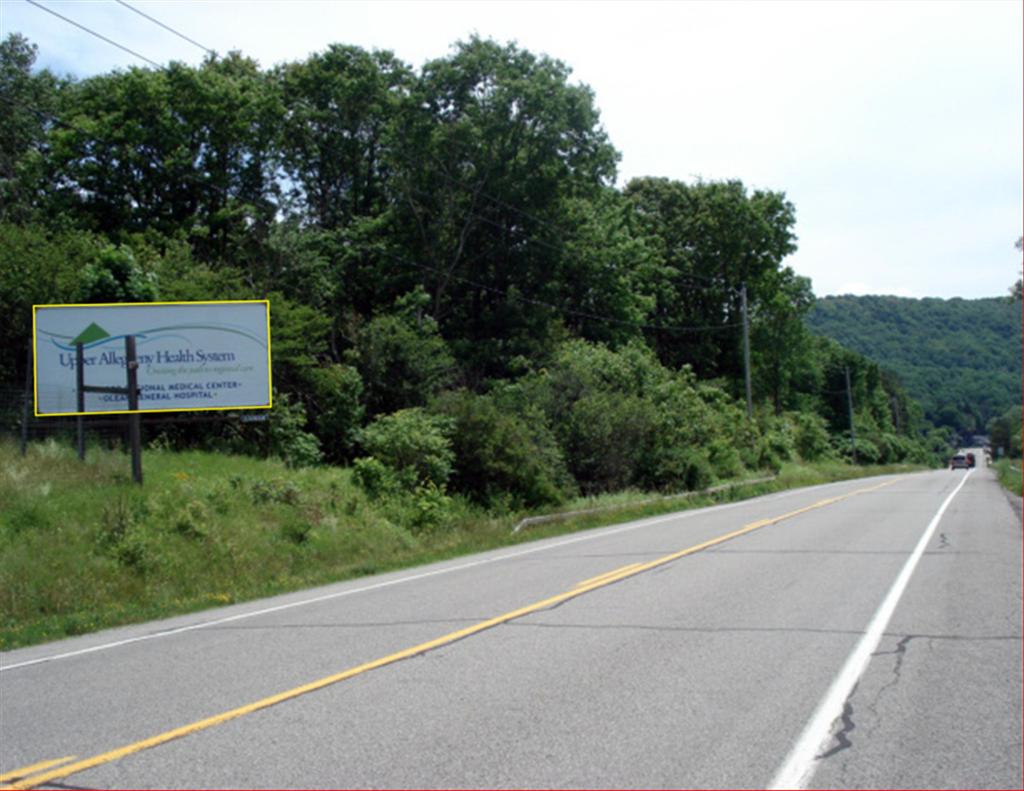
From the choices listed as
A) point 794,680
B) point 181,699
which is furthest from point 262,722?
point 794,680

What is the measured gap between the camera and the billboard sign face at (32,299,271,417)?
68.7 ft

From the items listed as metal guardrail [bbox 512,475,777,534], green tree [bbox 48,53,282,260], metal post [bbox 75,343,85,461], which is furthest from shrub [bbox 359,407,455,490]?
green tree [bbox 48,53,282,260]

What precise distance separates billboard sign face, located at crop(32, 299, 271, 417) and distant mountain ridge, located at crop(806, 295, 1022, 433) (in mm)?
70215

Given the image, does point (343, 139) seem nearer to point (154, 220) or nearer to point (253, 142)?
point (253, 142)

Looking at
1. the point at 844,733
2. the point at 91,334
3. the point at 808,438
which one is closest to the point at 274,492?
the point at 91,334

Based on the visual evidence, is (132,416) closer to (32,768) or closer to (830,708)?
(32,768)

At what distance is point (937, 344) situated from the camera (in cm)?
11519

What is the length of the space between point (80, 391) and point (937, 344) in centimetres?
11311

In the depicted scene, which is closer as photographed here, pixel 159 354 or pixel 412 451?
pixel 159 354

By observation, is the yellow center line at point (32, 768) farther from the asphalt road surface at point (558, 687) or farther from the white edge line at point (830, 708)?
the white edge line at point (830, 708)

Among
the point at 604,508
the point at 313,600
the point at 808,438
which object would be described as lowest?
the point at 604,508

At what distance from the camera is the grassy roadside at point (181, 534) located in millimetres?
13703

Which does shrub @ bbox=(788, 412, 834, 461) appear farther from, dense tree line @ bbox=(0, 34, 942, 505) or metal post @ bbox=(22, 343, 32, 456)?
metal post @ bbox=(22, 343, 32, 456)

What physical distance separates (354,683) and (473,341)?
36479 millimetres
